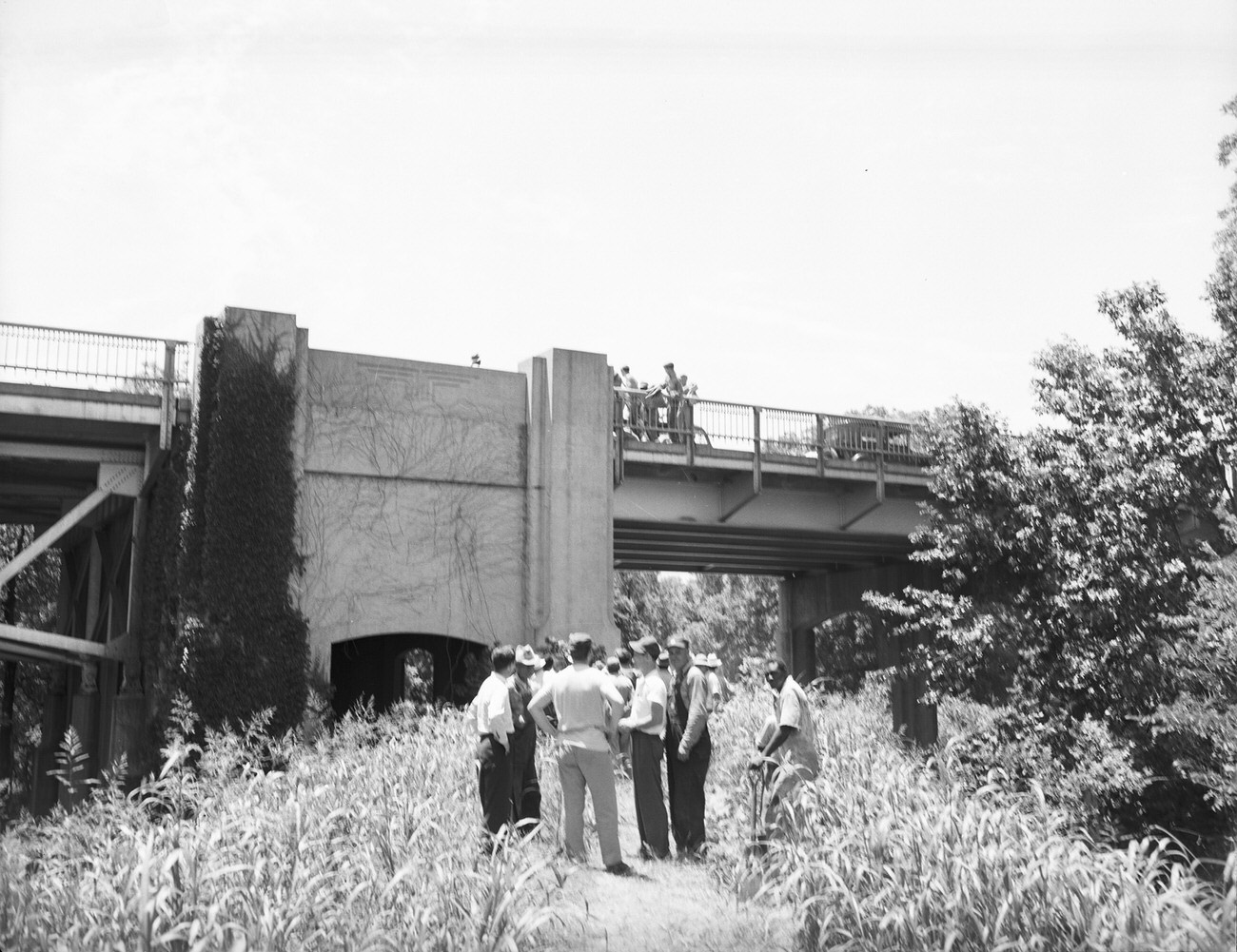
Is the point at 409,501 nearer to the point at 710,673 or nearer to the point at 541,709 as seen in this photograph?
the point at 710,673

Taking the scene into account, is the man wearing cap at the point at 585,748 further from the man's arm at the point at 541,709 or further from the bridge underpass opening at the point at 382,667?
the bridge underpass opening at the point at 382,667

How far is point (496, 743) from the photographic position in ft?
32.7

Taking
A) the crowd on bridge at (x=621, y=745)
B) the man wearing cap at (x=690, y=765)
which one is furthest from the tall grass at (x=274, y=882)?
the man wearing cap at (x=690, y=765)

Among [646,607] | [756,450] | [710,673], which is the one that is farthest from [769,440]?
[646,607]

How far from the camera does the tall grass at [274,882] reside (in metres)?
6.55

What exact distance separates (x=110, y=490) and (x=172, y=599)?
9.89 ft

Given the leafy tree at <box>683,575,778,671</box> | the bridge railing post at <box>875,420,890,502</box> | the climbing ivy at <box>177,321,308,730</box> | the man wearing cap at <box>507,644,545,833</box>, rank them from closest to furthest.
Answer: the man wearing cap at <box>507,644,545,833</box> → the climbing ivy at <box>177,321,308,730</box> → the bridge railing post at <box>875,420,890,502</box> → the leafy tree at <box>683,575,778,671</box>

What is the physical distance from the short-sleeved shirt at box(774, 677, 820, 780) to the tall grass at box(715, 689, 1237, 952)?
33 cm

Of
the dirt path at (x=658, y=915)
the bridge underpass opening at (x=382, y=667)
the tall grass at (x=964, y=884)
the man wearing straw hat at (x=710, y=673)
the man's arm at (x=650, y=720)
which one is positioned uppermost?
the bridge underpass opening at (x=382, y=667)

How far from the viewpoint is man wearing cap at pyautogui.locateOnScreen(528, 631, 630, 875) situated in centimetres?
969

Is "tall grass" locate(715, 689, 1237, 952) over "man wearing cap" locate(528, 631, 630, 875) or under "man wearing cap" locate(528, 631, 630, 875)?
under

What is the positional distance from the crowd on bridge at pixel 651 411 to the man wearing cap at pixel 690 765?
42.2 ft

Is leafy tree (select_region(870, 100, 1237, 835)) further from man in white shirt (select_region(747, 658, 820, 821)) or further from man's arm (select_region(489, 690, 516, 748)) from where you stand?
man's arm (select_region(489, 690, 516, 748))

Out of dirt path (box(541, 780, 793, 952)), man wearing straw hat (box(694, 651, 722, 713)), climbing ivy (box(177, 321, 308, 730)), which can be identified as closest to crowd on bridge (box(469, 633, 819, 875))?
man wearing straw hat (box(694, 651, 722, 713))
